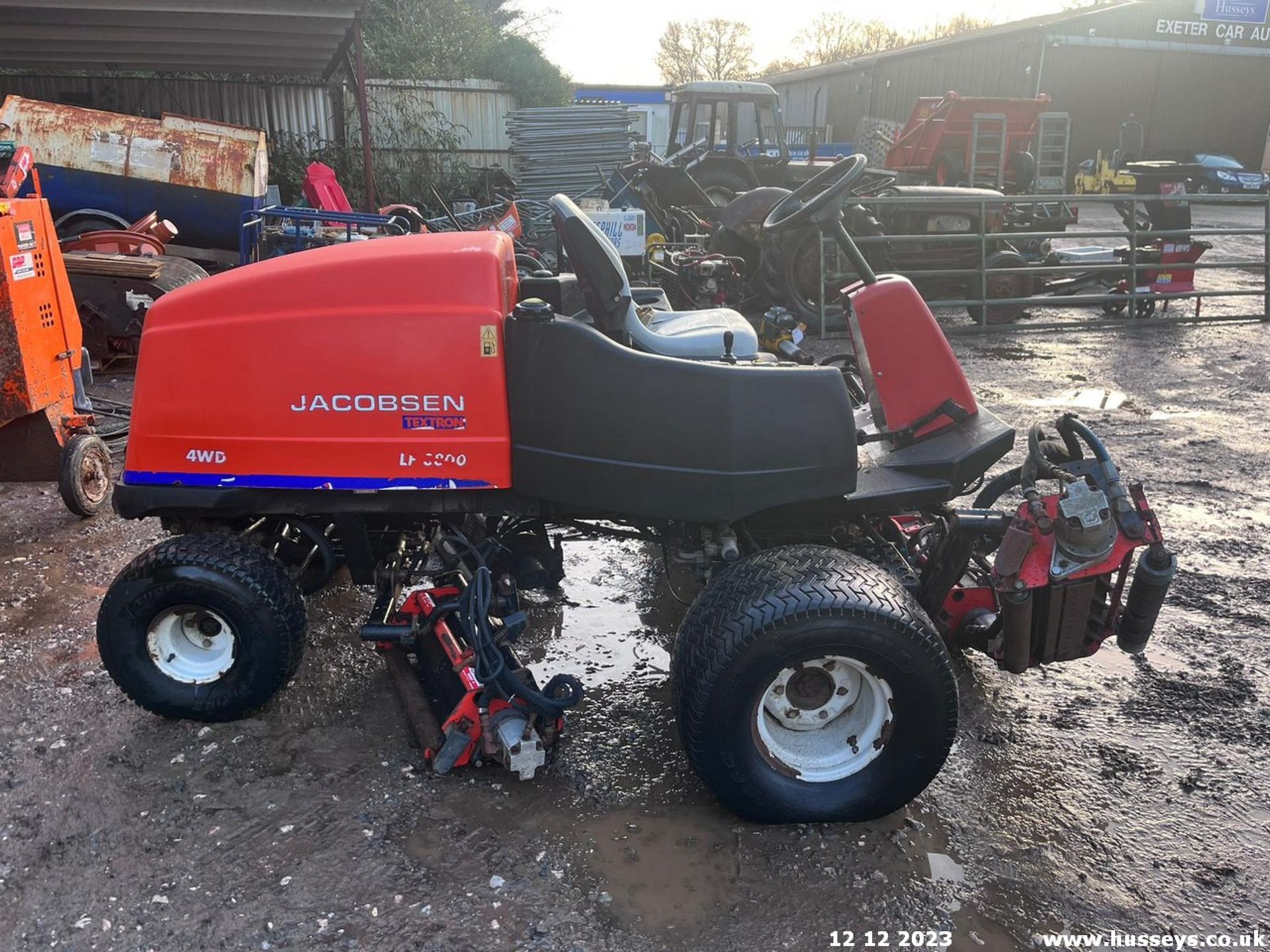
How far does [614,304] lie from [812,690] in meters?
1.29

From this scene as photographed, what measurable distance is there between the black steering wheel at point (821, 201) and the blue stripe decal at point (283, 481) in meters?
1.47

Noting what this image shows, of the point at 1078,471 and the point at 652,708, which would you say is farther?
Answer: the point at 652,708

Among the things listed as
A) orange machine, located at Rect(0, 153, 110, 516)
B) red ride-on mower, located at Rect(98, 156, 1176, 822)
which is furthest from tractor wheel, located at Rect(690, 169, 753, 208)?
red ride-on mower, located at Rect(98, 156, 1176, 822)

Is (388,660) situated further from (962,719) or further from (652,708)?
(962,719)

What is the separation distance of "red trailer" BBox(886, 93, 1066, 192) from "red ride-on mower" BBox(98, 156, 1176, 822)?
13006 mm

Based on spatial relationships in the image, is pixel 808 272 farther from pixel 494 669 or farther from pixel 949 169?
pixel 494 669

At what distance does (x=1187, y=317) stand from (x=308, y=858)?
34.7ft

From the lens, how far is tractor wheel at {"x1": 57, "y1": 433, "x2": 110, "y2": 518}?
4730mm

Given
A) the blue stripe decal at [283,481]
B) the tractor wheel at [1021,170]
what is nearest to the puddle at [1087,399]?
the blue stripe decal at [283,481]

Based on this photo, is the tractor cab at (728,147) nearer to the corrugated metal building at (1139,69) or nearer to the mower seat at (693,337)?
the mower seat at (693,337)

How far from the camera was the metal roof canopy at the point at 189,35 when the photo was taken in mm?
9477

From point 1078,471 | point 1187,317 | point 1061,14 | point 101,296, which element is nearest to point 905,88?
point 1061,14

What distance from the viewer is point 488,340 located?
2721 millimetres

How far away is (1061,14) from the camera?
27656mm
